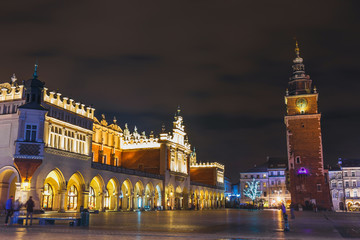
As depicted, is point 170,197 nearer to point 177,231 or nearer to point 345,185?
point 345,185

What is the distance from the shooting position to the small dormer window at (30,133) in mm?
36406

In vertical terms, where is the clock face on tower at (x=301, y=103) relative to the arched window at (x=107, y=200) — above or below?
above

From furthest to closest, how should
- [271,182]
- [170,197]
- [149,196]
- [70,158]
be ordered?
[271,182], [170,197], [149,196], [70,158]

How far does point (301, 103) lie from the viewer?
72312 millimetres

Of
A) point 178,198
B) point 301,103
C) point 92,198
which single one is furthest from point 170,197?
point 301,103

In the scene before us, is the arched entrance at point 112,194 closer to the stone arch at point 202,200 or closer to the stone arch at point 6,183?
the stone arch at point 6,183

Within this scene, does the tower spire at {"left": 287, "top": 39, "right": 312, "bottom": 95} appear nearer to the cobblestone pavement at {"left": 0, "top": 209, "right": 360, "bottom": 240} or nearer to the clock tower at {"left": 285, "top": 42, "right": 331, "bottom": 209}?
the clock tower at {"left": 285, "top": 42, "right": 331, "bottom": 209}

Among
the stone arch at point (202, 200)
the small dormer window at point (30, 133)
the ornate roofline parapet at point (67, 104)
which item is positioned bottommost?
the stone arch at point (202, 200)

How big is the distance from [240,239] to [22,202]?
27.2 m

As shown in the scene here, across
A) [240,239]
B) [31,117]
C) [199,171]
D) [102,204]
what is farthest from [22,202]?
[199,171]

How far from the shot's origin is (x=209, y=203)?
9369 cm

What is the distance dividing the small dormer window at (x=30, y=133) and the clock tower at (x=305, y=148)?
4870 centimetres

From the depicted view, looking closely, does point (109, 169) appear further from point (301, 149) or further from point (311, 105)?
point (311, 105)

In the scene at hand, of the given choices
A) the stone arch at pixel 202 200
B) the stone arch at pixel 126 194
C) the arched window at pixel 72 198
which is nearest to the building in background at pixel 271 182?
the stone arch at pixel 202 200
